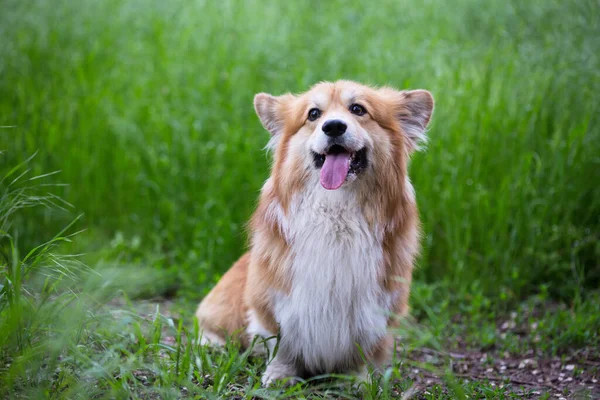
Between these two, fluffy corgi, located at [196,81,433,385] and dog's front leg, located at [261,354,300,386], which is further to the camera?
dog's front leg, located at [261,354,300,386]

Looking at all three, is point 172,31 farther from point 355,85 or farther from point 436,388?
point 436,388

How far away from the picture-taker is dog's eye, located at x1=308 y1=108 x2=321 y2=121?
3.40 meters

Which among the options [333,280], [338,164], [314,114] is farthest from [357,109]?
[333,280]

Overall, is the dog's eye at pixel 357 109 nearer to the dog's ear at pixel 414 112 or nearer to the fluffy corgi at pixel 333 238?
the fluffy corgi at pixel 333 238

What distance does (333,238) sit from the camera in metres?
3.21

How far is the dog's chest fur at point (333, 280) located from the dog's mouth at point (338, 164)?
3.2 inches

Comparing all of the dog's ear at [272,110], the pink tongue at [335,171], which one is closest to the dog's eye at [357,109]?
the pink tongue at [335,171]

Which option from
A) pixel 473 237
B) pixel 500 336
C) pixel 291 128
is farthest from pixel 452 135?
pixel 291 128

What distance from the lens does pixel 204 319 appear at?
3926 millimetres

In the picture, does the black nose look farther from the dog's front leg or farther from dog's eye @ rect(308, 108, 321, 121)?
the dog's front leg

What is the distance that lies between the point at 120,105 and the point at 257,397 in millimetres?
3719

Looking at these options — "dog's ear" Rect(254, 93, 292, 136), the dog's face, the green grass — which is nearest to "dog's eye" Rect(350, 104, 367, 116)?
the dog's face

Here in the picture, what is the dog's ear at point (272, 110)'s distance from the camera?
3.67 meters

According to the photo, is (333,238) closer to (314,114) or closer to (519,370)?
(314,114)
